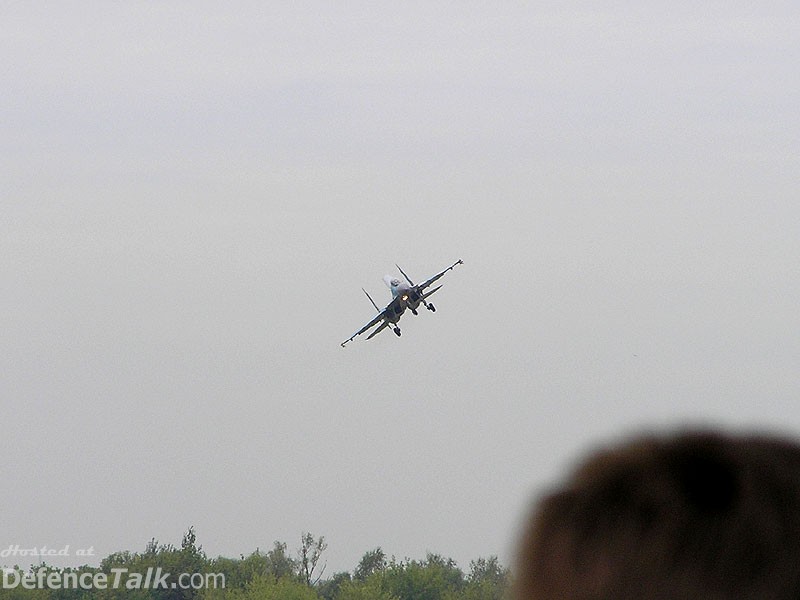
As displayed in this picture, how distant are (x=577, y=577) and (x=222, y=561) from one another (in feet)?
460

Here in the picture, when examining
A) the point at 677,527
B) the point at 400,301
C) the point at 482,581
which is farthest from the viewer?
the point at 482,581

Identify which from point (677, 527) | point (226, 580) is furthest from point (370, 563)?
point (677, 527)

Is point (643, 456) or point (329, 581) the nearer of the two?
point (643, 456)

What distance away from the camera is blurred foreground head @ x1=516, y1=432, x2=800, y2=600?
9.68 ft

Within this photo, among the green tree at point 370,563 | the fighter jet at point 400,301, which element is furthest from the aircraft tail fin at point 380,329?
the green tree at point 370,563

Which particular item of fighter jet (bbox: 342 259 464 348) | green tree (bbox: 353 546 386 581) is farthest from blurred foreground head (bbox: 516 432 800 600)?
green tree (bbox: 353 546 386 581)

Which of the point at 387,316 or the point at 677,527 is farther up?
the point at 387,316

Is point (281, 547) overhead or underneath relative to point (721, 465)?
overhead

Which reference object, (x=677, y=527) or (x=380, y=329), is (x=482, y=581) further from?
(x=677, y=527)

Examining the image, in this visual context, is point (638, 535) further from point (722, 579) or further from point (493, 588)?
point (493, 588)

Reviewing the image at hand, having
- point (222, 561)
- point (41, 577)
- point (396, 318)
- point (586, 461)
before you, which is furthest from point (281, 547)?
point (586, 461)

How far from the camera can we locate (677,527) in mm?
2992

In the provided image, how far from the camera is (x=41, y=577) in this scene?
129000 millimetres

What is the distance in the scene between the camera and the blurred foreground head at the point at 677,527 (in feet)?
9.68
